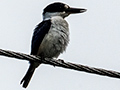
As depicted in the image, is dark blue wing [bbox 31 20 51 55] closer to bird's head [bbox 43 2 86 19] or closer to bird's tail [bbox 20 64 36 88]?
bird's tail [bbox 20 64 36 88]

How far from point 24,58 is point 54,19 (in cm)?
226

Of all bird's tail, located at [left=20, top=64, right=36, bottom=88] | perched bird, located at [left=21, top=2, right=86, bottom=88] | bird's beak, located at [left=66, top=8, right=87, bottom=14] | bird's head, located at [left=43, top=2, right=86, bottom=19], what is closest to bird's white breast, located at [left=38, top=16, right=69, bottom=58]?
perched bird, located at [left=21, top=2, right=86, bottom=88]

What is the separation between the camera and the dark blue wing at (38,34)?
598 centimetres

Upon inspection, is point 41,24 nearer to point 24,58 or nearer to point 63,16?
point 63,16

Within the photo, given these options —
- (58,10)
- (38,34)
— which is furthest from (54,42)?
(58,10)

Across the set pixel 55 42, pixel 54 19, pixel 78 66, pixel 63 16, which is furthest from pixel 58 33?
pixel 78 66

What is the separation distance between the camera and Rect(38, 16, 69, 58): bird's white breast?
19.2 ft

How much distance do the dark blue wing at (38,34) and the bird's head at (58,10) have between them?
26.7 inches

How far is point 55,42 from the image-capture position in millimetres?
5855

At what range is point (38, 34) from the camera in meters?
6.05

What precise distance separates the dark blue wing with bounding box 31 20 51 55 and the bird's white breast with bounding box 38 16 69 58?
67 millimetres

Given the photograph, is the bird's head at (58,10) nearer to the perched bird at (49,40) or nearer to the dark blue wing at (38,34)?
the perched bird at (49,40)

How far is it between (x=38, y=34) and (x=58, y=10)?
1.05 meters

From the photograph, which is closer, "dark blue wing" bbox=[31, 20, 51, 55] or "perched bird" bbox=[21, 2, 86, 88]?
"perched bird" bbox=[21, 2, 86, 88]
